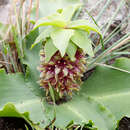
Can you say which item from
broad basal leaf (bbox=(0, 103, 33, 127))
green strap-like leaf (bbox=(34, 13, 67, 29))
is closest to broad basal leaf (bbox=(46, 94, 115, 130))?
broad basal leaf (bbox=(0, 103, 33, 127))

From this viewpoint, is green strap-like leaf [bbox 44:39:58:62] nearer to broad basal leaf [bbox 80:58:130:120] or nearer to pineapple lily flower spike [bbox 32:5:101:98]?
pineapple lily flower spike [bbox 32:5:101:98]

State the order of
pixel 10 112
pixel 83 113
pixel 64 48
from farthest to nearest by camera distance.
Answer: pixel 83 113, pixel 10 112, pixel 64 48

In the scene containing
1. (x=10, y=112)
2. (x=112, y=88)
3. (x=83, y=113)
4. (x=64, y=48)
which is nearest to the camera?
(x=64, y=48)

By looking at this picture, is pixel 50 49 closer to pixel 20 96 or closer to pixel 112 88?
pixel 20 96

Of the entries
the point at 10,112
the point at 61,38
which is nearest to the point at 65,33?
the point at 61,38

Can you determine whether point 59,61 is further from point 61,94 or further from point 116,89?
point 116,89

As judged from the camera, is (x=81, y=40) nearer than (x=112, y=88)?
Yes

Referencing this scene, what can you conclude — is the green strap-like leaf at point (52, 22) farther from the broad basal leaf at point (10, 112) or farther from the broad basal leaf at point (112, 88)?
the broad basal leaf at point (112, 88)

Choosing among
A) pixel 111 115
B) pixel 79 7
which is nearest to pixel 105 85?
pixel 111 115
